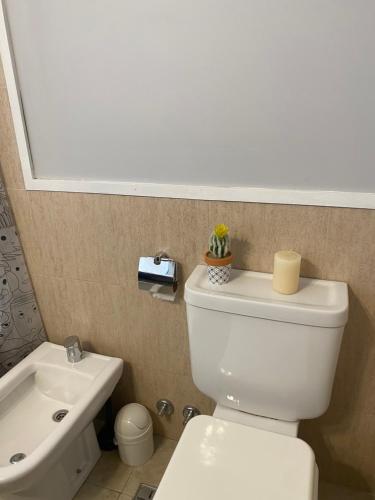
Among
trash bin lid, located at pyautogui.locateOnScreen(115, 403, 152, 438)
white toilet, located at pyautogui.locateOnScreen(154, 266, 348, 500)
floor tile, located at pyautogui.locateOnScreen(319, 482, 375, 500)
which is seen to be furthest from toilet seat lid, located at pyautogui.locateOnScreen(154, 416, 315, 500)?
floor tile, located at pyautogui.locateOnScreen(319, 482, 375, 500)

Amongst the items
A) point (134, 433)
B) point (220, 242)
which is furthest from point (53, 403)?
point (220, 242)

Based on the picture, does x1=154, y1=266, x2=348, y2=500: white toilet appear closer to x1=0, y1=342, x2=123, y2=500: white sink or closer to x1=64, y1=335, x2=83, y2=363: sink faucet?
x1=0, y1=342, x2=123, y2=500: white sink

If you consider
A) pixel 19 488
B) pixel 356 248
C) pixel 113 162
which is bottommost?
pixel 19 488

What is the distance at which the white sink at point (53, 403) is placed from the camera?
111 cm

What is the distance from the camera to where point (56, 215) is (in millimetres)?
1197

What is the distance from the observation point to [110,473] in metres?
1.37

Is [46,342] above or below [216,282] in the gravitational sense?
below

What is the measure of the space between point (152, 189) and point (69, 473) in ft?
3.47

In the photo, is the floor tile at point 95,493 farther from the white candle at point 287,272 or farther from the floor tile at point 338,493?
the white candle at point 287,272

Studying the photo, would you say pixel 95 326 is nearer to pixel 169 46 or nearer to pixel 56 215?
pixel 56 215

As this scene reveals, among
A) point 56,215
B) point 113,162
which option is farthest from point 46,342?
point 113,162

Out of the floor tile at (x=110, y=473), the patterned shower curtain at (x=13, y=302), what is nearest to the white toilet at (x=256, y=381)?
the floor tile at (x=110, y=473)

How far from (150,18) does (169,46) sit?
A: 79 millimetres

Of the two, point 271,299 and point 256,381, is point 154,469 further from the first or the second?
point 271,299
